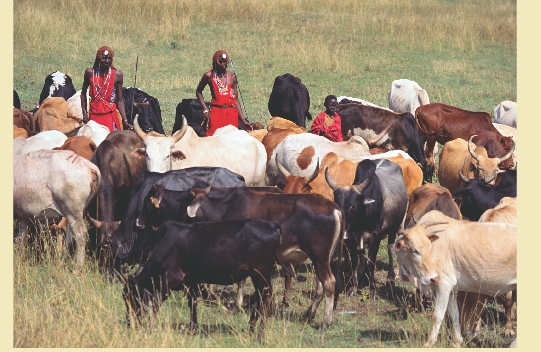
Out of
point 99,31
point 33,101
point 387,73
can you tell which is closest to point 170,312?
point 33,101

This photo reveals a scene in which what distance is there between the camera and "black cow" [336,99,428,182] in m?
14.8

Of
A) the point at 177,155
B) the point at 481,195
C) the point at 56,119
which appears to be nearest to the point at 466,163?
the point at 481,195

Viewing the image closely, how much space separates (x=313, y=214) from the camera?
8.72 m

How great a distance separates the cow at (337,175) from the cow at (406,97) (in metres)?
6.55

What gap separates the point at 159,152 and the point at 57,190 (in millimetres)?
1248

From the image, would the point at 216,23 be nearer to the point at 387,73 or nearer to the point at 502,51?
the point at 387,73

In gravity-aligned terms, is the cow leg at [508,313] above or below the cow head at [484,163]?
below

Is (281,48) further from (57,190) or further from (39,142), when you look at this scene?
(57,190)

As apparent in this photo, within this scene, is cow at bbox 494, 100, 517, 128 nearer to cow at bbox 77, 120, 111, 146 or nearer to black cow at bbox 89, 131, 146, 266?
cow at bbox 77, 120, 111, 146

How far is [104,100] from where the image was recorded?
12719 mm

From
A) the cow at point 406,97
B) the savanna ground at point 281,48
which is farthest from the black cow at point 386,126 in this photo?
the savanna ground at point 281,48

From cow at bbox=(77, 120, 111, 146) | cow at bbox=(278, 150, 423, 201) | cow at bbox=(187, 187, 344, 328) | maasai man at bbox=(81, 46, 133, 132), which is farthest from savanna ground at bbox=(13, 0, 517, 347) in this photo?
maasai man at bbox=(81, 46, 133, 132)

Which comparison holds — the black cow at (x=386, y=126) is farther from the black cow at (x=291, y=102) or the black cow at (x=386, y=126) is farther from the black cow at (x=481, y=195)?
the black cow at (x=481, y=195)

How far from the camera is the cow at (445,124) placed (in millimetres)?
14984
